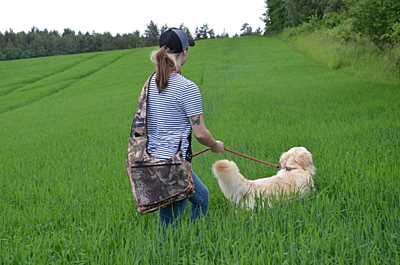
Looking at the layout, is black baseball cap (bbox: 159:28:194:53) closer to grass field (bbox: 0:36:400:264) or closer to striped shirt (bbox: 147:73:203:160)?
striped shirt (bbox: 147:73:203:160)

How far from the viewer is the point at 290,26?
52.1 metres

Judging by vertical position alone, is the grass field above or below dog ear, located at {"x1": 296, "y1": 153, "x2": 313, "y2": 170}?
below

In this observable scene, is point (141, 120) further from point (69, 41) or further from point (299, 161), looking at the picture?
point (69, 41)

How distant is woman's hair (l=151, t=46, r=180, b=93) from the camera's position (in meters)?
3.08

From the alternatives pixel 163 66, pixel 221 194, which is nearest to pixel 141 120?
pixel 163 66

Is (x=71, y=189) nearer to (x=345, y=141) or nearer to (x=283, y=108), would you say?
(x=345, y=141)

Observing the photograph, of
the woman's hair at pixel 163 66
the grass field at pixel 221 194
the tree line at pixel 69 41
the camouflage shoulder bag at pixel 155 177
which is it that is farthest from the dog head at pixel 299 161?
the tree line at pixel 69 41

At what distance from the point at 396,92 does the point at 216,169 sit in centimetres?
882

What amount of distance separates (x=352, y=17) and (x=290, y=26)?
1301 inches

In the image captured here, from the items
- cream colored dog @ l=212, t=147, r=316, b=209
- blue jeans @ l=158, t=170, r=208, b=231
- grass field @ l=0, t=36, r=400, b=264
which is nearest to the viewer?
grass field @ l=0, t=36, r=400, b=264

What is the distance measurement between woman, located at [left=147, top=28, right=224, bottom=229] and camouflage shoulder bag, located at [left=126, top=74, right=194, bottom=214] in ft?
0.20

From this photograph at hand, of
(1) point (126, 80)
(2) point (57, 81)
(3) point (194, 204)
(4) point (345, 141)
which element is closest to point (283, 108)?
(4) point (345, 141)

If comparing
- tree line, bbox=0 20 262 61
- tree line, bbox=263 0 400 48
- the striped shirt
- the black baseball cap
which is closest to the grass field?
the striped shirt

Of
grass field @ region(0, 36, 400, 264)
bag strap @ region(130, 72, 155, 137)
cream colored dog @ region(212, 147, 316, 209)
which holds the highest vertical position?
bag strap @ region(130, 72, 155, 137)
